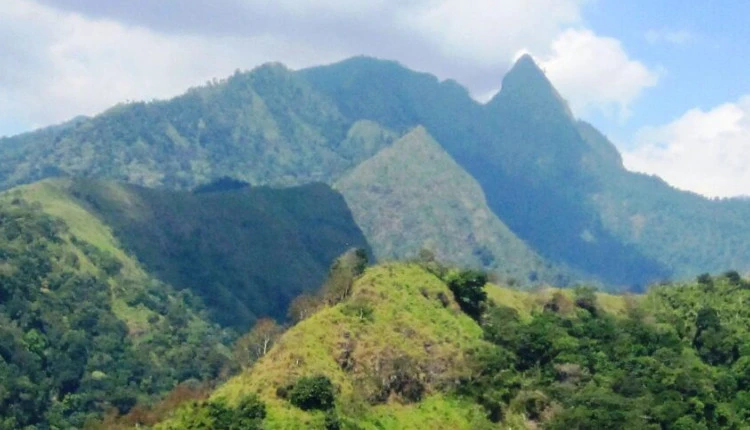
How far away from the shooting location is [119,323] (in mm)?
152625

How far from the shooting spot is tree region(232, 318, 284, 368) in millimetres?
87856

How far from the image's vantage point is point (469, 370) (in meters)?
74.3

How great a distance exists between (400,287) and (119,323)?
8474 centimetres

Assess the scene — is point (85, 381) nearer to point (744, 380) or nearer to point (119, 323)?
point (119, 323)

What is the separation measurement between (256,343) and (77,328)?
65.1 m

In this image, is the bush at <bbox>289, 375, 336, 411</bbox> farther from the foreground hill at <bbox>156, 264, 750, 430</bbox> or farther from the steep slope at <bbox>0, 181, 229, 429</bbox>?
the steep slope at <bbox>0, 181, 229, 429</bbox>

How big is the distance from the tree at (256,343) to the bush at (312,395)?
23932mm

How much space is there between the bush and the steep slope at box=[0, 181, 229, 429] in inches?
2500

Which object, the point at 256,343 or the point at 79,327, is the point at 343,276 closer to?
the point at 256,343

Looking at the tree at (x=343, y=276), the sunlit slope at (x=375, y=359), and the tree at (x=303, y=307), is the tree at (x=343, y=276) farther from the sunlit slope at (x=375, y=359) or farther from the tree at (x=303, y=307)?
the sunlit slope at (x=375, y=359)

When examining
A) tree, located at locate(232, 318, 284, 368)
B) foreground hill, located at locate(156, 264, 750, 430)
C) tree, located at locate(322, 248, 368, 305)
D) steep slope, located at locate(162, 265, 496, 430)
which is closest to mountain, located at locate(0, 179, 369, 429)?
tree, located at locate(232, 318, 284, 368)

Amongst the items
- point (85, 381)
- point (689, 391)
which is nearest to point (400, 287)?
point (689, 391)

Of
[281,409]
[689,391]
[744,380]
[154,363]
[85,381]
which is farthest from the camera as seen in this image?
[154,363]

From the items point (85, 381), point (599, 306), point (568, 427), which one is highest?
point (599, 306)
